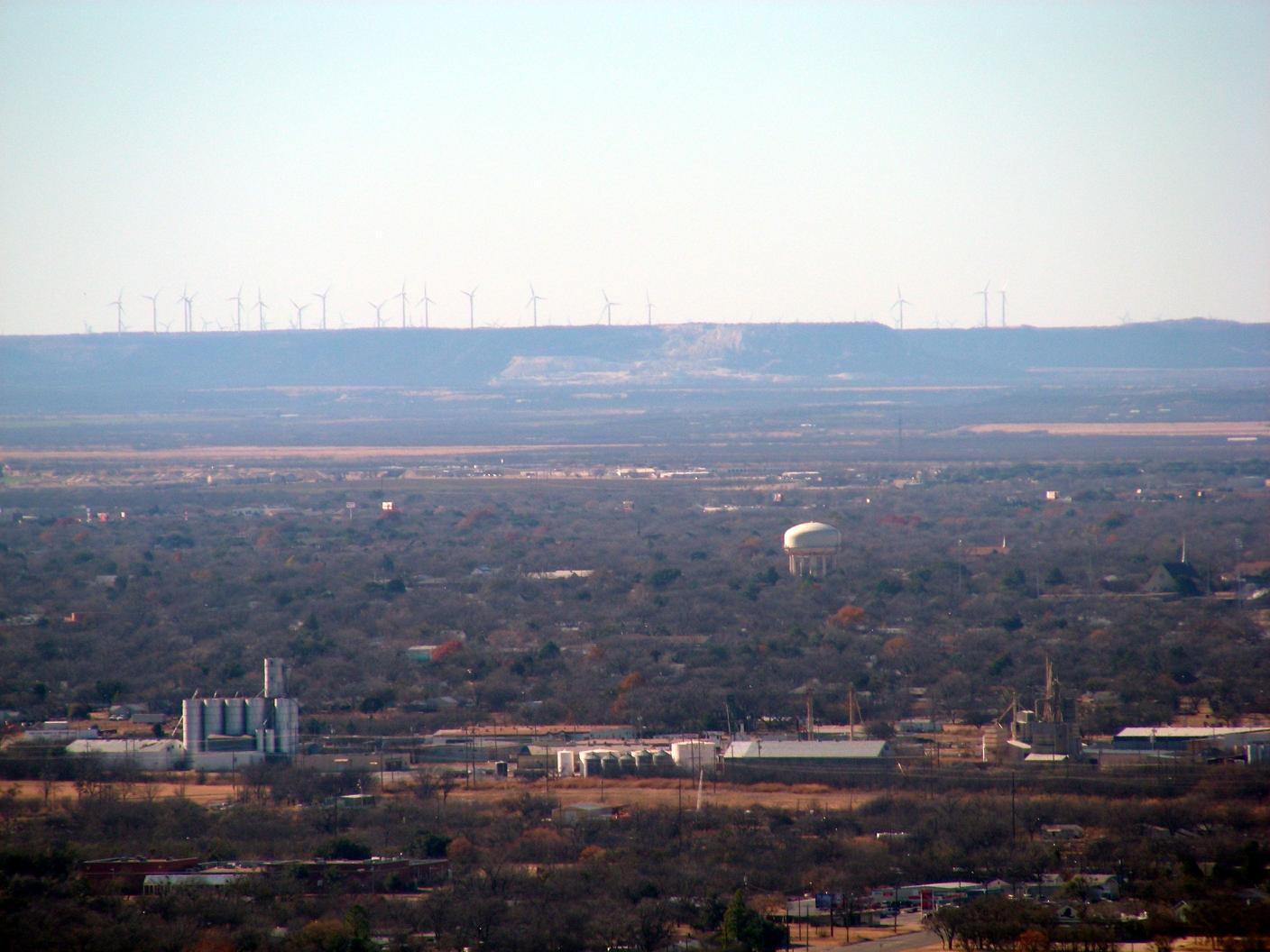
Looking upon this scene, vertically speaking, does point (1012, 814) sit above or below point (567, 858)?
above

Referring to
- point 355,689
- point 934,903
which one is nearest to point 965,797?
point 934,903

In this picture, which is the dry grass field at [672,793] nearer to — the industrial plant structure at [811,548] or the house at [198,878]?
the house at [198,878]

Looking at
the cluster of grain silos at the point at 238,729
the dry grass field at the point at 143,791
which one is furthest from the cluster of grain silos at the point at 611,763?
the dry grass field at the point at 143,791

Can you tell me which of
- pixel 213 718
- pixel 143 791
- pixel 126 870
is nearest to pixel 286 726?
pixel 213 718

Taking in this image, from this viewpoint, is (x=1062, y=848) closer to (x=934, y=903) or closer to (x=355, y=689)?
(x=934, y=903)

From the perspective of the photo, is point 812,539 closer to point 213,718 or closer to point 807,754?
point 807,754

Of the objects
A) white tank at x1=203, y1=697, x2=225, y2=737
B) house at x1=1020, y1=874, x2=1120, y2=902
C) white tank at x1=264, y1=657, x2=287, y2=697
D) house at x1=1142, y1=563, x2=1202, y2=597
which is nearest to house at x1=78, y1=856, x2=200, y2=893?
white tank at x1=203, y1=697, x2=225, y2=737

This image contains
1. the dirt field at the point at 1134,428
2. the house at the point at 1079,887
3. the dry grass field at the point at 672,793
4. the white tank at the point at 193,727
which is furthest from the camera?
the dirt field at the point at 1134,428
